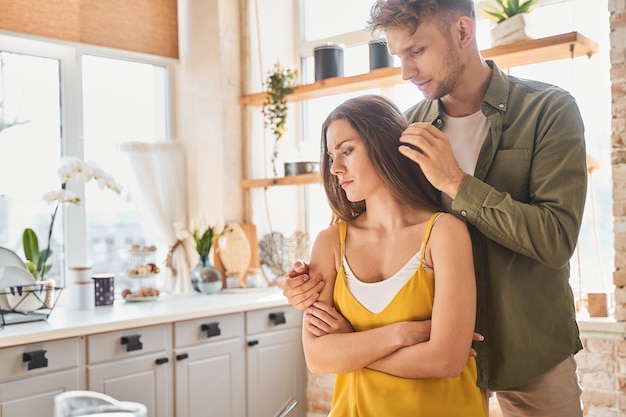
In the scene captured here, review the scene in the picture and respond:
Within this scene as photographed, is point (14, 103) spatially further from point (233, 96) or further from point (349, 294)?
point (349, 294)

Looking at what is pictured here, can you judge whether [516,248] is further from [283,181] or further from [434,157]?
[283,181]

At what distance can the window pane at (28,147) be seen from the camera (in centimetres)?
351

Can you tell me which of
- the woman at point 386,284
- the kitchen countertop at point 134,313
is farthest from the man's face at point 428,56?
the kitchen countertop at point 134,313

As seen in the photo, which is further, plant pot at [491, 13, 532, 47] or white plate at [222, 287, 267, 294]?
white plate at [222, 287, 267, 294]

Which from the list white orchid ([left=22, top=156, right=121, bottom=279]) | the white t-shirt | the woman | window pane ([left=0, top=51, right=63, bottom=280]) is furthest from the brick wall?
window pane ([left=0, top=51, right=63, bottom=280])

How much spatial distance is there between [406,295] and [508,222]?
0.27 metres

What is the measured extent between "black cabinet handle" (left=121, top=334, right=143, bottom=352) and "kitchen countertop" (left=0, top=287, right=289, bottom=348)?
4cm

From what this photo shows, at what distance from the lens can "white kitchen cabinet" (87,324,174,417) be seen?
2.78 meters

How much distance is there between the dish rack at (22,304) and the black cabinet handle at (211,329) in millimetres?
656

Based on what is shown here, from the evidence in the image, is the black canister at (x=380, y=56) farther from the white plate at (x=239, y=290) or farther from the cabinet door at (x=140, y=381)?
the cabinet door at (x=140, y=381)

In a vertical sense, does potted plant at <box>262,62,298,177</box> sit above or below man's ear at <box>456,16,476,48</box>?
above

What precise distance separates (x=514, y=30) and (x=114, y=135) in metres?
2.25

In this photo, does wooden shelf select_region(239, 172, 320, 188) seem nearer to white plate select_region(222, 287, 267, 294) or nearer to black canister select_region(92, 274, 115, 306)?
white plate select_region(222, 287, 267, 294)

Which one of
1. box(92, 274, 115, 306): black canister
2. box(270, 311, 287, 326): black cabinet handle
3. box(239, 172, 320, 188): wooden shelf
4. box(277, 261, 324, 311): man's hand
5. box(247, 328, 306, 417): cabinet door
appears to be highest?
box(239, 172, 320, 188): wooden shelf
